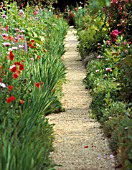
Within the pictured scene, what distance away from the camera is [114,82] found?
326 inches

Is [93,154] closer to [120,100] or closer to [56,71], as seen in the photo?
[120,100]

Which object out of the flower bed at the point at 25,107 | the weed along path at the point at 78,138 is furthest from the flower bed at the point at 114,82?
the flower bed at the point at 25,107

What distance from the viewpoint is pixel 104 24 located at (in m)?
12.8

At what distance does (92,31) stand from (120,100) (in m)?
5.61

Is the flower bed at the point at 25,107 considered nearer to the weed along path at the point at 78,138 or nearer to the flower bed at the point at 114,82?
the weed along path at the point at 78,138

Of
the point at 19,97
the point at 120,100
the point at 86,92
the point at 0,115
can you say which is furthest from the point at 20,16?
the point at 0,115

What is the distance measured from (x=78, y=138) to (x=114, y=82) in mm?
2524

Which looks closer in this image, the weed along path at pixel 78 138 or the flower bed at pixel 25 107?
the flower bed at pixel 25 107

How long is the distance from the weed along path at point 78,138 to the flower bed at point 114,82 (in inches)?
4.9

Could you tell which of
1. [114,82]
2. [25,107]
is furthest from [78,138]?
[114,82]

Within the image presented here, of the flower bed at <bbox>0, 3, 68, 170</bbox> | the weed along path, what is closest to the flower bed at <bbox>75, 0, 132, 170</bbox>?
the weed along path

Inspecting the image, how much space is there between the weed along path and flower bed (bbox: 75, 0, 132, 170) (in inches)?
4.9

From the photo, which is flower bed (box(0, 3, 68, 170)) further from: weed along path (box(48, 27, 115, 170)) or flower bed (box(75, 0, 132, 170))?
flower bed (box(75, 0, 132, 170))

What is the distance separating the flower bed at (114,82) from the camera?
495 cm
